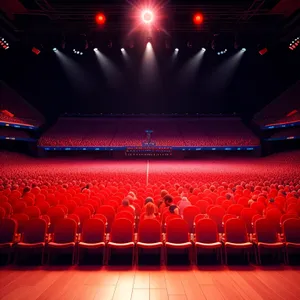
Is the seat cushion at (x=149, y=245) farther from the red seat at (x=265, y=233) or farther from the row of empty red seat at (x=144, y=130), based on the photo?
the row of empty red seat at (x=144, y=130)

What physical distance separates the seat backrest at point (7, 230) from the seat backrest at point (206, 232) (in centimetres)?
322

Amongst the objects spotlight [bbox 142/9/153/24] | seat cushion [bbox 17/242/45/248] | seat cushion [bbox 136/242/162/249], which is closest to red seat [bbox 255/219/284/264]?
seat cushion [bbox 136/242/162/249]

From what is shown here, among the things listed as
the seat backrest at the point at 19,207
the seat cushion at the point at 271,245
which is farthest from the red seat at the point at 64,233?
the seat cushion at the point at 271,245

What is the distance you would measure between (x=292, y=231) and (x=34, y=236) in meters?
4.53

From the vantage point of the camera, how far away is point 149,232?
162 inches

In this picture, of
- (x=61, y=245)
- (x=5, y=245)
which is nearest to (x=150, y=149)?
(x=61, y=245)

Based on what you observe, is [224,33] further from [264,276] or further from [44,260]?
[44,260]

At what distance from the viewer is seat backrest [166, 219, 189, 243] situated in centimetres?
411

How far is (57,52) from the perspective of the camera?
22.2 meters

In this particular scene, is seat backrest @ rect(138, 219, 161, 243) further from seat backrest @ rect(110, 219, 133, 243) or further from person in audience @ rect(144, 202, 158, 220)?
person in audience @ rect(144, 202, 158, 220)

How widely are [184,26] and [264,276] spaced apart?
12157mm

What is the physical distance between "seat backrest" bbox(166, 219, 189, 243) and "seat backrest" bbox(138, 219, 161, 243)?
0.19m

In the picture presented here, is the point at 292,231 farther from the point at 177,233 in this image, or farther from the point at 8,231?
the point at 8,231

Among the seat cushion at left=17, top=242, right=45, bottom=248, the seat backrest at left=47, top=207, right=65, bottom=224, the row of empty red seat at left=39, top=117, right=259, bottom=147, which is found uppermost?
the row of empty red seat at left=39, top=117, right=259, bottom=147
